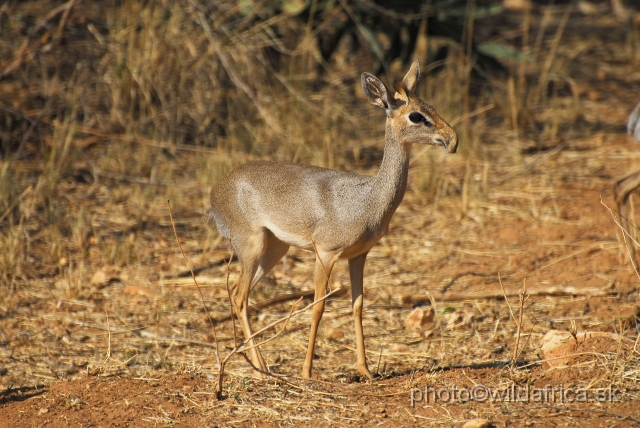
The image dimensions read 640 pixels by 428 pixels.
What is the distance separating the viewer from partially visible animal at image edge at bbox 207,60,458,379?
4027 mm

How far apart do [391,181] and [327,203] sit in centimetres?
34

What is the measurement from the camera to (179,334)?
196 inches

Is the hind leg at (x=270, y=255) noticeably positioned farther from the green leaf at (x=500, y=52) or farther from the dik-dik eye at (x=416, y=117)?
the green leaf at (x=500, y=52)

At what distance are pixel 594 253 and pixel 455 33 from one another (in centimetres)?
346

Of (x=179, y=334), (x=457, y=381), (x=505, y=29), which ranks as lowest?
(x=179, y=334)

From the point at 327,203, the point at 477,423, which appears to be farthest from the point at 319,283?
the point at 477,423

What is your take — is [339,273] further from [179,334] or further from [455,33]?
[455,33]

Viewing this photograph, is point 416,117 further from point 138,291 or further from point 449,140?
point 138,291

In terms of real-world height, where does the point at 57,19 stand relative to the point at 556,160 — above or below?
above

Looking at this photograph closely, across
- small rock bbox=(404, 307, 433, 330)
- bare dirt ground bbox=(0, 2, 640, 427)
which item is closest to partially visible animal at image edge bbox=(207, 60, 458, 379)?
bare dirt ground bbox=(0, 2, 640, 427)

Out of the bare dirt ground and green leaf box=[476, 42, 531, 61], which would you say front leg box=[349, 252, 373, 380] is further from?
green leaf box=[476, 42, 531, 61]

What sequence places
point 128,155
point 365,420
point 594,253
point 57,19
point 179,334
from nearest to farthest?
point 365,420 < point 179,334 < point 594,253 < point 128,155 < point 57,19

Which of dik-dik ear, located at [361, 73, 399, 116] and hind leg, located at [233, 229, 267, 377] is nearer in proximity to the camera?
dik-dik ear, located at [361, 73, 399, 116]

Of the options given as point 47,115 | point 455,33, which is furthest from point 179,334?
point 455,33
